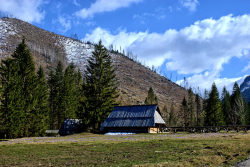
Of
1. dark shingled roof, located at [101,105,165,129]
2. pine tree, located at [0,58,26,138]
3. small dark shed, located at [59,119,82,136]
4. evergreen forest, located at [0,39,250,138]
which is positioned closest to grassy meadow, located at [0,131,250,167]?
pine tree, located at [0,58,26,138]

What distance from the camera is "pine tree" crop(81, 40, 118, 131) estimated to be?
45250 millimetres

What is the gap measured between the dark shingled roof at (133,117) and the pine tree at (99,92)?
101 inches

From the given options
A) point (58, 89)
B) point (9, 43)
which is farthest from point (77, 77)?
point (9, 43)

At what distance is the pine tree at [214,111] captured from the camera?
64000 millimetres

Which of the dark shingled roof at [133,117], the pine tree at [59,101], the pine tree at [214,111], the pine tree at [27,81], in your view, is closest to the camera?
the dark shingled roof at [133,117]

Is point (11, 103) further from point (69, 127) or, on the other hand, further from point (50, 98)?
point (50, 98)

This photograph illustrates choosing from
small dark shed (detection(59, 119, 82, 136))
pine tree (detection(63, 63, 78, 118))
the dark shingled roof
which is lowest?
small dark shed (detection(59, 119, 82, 136))

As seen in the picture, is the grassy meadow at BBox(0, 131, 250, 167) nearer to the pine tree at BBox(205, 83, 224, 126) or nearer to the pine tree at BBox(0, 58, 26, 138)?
the pine tree at BBox(0, 58, 26, 138)

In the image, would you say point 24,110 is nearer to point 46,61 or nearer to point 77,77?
point 77,77

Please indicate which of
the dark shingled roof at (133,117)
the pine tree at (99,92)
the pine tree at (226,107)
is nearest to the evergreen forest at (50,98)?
the pine tree at (99,92)

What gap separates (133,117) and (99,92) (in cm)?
1023

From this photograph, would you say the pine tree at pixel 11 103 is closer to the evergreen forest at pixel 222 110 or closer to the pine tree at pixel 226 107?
the evergreen forest at pixel 222 110

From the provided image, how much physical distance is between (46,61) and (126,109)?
527 feet

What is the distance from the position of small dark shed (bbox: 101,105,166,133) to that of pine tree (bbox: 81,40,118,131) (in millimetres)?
2518
